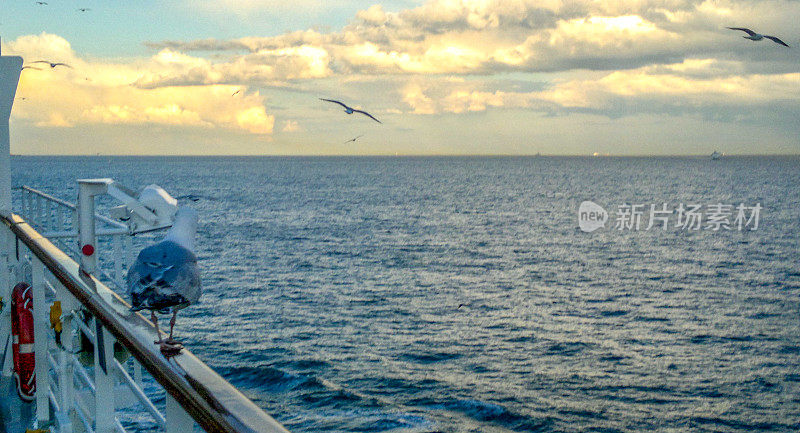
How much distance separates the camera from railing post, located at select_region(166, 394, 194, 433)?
64.4 inches

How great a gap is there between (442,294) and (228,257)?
14465 millimetres

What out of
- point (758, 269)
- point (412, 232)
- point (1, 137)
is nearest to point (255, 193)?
point (412, 232)

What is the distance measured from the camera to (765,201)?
3366 inches

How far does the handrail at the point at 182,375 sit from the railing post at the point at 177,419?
0.04m

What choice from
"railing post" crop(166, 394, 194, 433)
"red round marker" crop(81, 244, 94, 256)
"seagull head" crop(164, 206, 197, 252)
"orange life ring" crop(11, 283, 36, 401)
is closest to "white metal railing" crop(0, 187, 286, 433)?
"railing post" crop(166, 394, 194, 433)

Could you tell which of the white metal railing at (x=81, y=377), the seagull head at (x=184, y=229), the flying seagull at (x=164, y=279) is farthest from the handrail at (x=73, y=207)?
the flying seagull at (x=164, y=279)

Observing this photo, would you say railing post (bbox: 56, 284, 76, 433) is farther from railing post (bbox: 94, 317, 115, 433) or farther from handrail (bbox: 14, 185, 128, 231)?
railing post (bbox: 94, 317, 115, 433)

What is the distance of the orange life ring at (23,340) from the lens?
5.23m

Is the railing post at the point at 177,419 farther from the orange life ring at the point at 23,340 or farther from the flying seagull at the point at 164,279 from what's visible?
the orange life ring at the point at 23,340

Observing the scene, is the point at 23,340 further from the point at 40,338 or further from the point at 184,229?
the point at 184,229

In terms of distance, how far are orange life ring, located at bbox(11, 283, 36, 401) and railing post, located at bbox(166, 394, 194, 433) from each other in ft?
13.9

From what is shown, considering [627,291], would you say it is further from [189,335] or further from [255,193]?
[255,193]

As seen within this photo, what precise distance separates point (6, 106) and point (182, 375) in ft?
16.4

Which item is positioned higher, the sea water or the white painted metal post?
the white painted metal post
